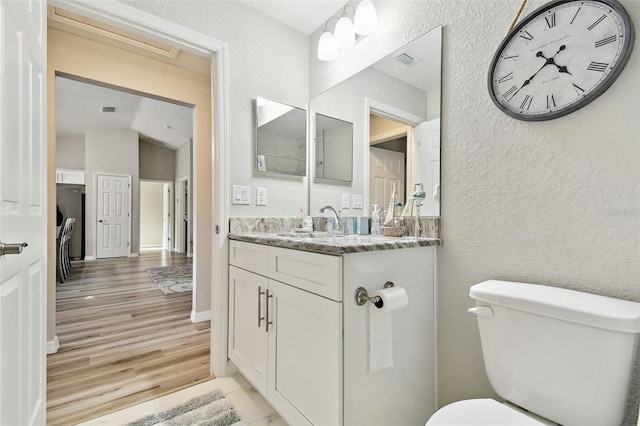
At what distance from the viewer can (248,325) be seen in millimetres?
1603

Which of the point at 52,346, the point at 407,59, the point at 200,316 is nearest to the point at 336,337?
the point at 407,59

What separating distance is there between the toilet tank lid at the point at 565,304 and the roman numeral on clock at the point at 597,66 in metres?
0.71

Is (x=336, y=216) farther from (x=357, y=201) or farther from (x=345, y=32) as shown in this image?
(x=345, y=32)

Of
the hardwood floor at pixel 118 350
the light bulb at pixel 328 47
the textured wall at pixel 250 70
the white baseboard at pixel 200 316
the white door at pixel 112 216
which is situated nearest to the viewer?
the hardwood floor at pixel 118 350

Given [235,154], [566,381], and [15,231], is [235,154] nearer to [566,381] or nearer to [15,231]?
[15,231]

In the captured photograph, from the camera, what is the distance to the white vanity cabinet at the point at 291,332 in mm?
1053

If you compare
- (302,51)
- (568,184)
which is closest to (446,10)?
(568,184)

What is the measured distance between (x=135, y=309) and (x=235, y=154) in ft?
7.43

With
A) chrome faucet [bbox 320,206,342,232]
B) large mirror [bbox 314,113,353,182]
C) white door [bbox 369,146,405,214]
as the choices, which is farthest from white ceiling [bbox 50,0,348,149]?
chrome faucet [bbox 320,206,342,232]

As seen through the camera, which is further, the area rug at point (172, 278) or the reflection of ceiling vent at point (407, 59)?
the area rug at point (172, 278)

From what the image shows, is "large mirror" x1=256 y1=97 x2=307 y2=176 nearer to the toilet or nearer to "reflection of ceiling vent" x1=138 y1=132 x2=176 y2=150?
the toilet

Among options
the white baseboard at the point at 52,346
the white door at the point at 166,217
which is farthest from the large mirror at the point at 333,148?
the white door at the point at 166,217

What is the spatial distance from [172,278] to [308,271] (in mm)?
4037

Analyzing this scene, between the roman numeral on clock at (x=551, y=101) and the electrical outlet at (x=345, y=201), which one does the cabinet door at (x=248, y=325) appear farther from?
the roman numeral on clock at (x=551, y=101)
